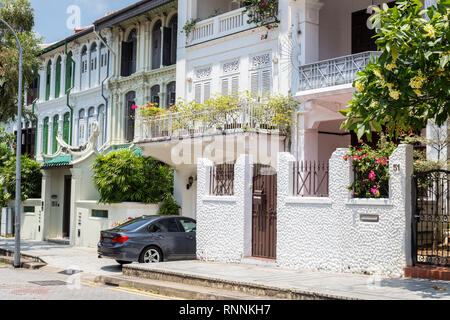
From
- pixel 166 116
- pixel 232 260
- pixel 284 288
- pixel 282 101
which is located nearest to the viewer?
pixel 284 288

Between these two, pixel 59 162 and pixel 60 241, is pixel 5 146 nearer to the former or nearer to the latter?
pixel 59 162

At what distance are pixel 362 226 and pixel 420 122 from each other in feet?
8.67

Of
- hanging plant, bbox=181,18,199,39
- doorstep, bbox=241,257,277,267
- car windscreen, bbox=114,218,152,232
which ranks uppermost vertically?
hanging plant, bbox=181,18,199,39

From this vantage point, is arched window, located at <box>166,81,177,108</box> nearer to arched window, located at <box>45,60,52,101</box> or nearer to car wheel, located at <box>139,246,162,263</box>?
car wheel, located at <box>139,246,162,263</box>

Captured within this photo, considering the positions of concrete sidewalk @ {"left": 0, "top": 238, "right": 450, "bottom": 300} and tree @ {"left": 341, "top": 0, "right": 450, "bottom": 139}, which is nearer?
tree @ {"left": 341, "top": 0, "right": 450, "bottom": 139}

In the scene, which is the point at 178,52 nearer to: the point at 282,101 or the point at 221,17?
the point at 221,17

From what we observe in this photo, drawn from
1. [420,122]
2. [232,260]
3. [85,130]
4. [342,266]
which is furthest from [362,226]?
[85,130]

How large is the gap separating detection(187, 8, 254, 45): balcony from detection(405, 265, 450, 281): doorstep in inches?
460

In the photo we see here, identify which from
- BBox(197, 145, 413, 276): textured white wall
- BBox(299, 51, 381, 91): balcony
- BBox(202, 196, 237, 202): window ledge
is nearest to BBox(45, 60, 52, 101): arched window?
BBox(299, 51, 381, 91): balcony

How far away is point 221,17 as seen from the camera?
2262 cm

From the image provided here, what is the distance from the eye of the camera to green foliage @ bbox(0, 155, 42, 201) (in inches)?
1156

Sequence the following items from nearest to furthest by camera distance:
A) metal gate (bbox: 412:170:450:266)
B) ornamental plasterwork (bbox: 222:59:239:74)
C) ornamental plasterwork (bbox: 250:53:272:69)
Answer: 1. metal gate (bbox: 412:170:450:266)
2. ornamental plasterwork (bbox: 250:53:272:69)
3. ornamental plasterwork (bbox: 222:59:239:74)

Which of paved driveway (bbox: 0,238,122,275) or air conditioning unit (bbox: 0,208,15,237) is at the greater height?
air conditioning unit (bbox: 0,208,15,237)

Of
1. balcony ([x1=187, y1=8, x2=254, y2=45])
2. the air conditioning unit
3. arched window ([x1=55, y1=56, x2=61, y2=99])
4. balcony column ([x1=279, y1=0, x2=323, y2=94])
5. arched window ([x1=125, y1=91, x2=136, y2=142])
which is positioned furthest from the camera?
arched window ([x1=55, y1=56, x2=61, y2=99])
